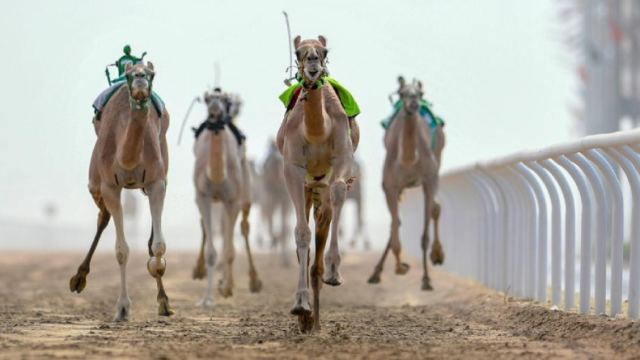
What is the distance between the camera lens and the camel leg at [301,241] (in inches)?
382

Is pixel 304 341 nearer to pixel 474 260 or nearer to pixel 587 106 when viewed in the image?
pixel 474 260

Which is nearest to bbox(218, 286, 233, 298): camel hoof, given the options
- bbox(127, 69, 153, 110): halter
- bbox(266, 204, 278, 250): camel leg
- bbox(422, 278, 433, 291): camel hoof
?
bbox(422, 278, 433, 291): camel hoof

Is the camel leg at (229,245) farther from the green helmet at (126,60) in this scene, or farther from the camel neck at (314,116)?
the camel neck at (314,116)

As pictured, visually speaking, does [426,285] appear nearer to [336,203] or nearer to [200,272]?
[200,272]

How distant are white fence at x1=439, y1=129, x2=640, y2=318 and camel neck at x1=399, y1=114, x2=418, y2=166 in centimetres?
75

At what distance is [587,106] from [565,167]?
103 ft

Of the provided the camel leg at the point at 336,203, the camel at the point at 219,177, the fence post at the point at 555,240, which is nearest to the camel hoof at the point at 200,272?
the camel at the point at 219,177

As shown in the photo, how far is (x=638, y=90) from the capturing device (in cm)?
3900

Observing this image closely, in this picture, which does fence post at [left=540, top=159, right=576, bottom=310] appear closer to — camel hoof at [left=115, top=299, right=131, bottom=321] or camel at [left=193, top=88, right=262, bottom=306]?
camel hoof at [left=115, top=299, right=131, bottom=321]

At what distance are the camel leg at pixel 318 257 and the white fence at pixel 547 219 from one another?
6.74 ft

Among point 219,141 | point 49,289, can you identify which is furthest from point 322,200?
point 49,289

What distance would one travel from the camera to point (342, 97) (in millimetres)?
10938

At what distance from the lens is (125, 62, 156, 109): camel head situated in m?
10.7

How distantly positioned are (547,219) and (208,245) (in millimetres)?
4642
